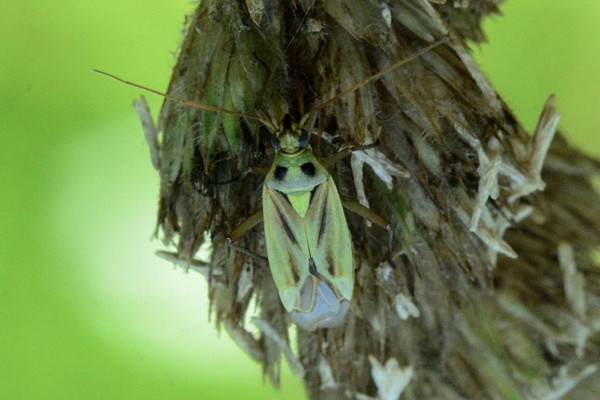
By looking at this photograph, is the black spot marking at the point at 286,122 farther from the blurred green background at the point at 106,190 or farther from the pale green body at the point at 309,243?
the blurred green background at the point at 106,190

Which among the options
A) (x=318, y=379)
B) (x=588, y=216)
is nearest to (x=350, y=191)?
(x=318, y=379)

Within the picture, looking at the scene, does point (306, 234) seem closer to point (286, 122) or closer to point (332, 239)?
point (332, 239)

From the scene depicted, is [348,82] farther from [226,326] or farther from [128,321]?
[128,321]

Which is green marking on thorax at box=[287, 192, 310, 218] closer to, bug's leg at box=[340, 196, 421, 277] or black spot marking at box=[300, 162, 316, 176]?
black spot marking at box=[300, 162, 316, 176]

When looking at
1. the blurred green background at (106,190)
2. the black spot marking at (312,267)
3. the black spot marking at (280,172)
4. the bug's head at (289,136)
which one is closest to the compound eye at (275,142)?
the bug's head at (289,136)

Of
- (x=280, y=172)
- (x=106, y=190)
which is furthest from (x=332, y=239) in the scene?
(x=106, y=190)

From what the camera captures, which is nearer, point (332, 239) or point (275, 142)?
point (275, 142)
